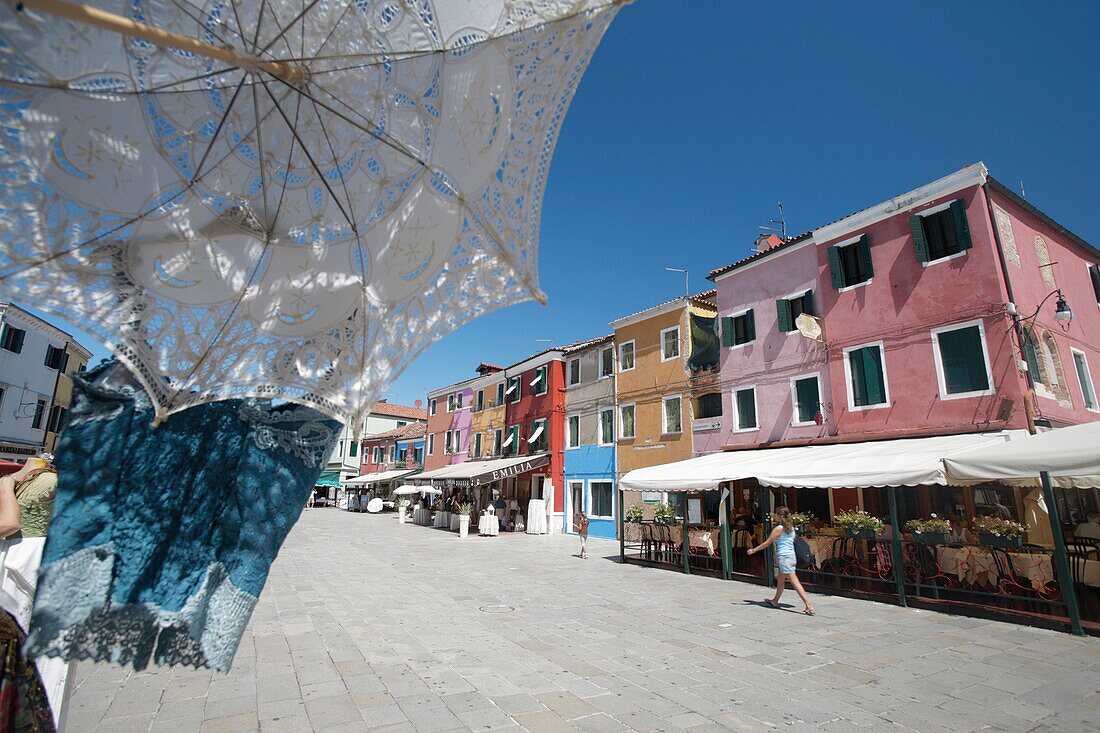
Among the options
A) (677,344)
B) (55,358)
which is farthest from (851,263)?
(55,358)

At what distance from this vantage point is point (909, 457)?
9383mm

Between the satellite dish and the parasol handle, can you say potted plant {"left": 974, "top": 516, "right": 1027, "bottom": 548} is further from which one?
the parasol handle

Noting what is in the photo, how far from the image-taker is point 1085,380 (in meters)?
13.2

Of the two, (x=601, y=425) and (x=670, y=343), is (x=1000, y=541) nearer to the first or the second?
(x=670, y=343)

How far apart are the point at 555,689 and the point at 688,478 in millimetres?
7784

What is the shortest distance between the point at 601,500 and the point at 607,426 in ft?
9.93

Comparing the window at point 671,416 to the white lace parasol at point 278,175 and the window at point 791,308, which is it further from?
the white lace parasol at point 278,175

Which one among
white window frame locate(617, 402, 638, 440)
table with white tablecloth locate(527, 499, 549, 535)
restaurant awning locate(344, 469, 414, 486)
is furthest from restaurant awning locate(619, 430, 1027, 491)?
A: restaurant awning locate(344, 469, 414, 486)

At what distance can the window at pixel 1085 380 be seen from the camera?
1295 centimetres

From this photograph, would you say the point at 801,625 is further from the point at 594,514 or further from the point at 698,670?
the point at 594,514

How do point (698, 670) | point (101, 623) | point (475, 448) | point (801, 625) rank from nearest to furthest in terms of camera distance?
point (101, 623)
point (698, 670)
point (801, 625)
point (475, 448)

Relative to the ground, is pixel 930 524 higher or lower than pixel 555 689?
higher

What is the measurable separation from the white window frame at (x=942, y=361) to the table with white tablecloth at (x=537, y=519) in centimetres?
1563

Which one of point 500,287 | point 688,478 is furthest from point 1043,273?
point 500,287
